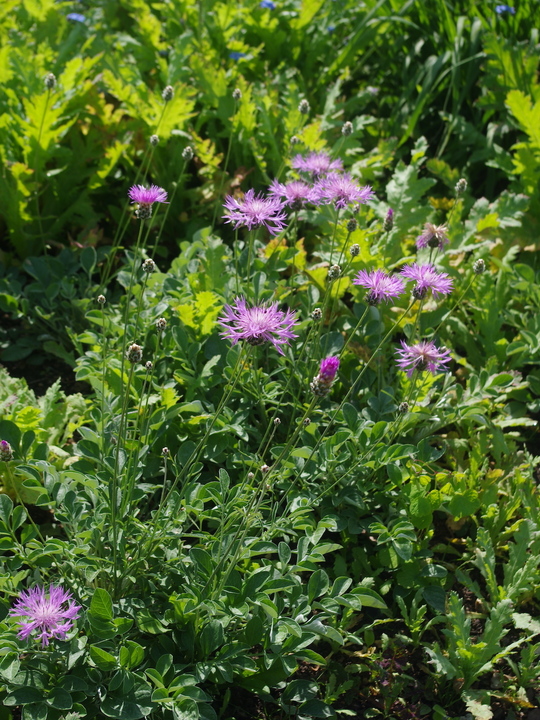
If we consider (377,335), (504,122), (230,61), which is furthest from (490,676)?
(230,61)

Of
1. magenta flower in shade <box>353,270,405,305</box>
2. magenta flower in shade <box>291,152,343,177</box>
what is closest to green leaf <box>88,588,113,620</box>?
magenta flower in shade <box>353,270,405,305</box>

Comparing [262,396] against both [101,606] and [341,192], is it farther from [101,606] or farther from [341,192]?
[101,606]

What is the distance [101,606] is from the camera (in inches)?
63.9

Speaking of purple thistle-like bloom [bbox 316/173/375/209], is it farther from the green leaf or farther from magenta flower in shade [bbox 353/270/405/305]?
the green leaf

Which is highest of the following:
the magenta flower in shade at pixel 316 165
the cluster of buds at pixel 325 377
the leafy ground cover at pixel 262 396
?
the cluster of buds at pixel 325 377

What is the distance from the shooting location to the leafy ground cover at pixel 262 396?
175cm

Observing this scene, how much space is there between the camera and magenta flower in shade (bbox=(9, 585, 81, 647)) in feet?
5.07

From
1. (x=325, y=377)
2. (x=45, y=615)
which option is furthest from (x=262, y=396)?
(x=45, y=615)

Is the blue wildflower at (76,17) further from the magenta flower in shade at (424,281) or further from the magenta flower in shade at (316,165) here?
the magenta flower in shade at (424,281)

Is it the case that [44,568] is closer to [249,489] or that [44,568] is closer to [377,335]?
[249,489]

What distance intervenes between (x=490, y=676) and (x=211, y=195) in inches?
87.8

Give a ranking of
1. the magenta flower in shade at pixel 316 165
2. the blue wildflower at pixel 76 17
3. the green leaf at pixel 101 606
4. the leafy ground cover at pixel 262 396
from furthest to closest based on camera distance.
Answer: the blue wildflower at pixel 76 17 < the magenta flower in shade at pixel 316 165 < the leafy ground cover at pixel 262 396 < the green leaf at pixel 101 606

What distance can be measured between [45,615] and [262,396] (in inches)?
36.4

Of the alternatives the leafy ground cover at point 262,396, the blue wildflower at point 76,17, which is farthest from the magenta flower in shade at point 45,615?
the blue wildflower at point 76,17
